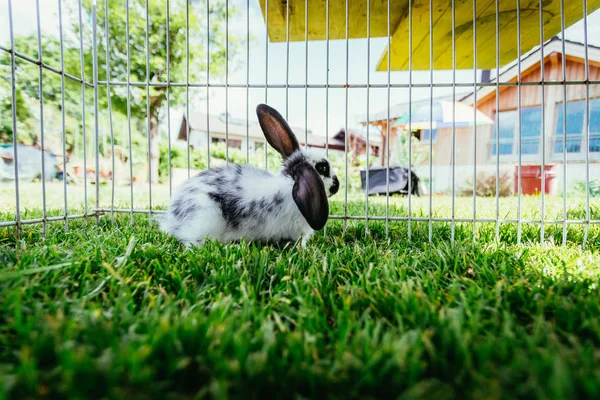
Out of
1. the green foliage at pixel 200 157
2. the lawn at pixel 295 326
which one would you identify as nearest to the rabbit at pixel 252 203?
the lawn at pixel 295 326

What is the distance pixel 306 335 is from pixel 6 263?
50.5 inches

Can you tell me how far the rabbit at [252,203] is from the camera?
198 cm

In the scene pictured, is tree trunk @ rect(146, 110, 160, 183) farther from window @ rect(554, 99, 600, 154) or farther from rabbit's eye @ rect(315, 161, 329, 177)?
window @ rect(554, 99, 600, 154)

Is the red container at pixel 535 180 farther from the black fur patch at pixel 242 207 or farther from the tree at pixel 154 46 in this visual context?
the tree at pixel 154 46

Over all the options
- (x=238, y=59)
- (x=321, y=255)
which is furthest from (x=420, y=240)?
(x=238, y=59)

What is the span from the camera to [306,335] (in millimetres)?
866

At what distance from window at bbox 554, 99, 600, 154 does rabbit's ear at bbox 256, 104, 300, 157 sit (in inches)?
325

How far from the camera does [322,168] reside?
2.11 meters

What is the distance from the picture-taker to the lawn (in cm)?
68

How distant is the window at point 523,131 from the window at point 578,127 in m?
0.47

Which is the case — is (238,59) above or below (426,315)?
above

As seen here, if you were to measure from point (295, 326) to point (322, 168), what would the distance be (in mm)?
1233

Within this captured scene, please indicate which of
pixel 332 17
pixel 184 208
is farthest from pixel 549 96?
pixel 184 208

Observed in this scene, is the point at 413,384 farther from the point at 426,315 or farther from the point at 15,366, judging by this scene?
the point at 15,366
